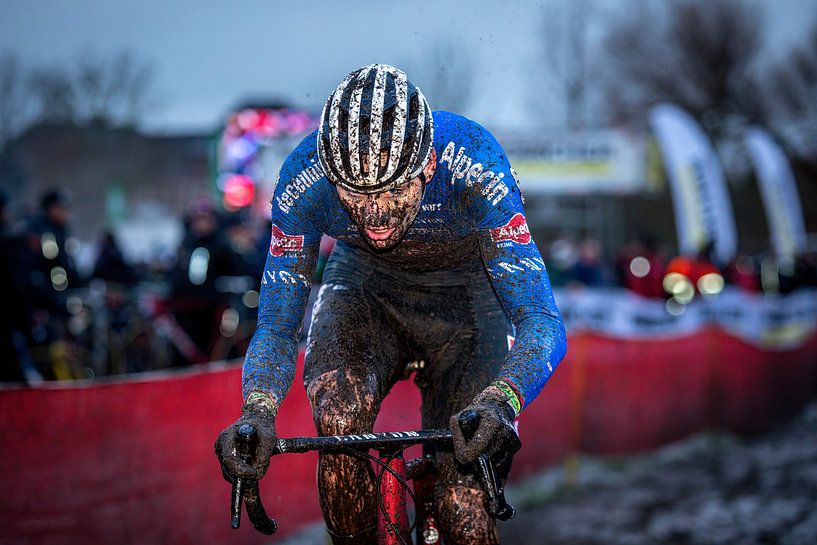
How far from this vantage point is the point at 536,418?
766cm

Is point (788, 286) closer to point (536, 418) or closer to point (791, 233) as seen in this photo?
point (791, 233)

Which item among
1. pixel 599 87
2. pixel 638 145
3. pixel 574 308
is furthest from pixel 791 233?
pixel 599 87

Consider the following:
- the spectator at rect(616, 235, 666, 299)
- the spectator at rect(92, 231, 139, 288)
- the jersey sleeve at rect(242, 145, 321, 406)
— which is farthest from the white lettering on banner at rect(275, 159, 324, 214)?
the spectator at rect(616, 235, 666, 299)

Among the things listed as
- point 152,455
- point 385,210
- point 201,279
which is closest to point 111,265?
point 201,279

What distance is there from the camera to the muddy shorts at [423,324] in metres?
3.28

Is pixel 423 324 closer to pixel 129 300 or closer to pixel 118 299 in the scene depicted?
pixel 118 299

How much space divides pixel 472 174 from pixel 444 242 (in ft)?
1.04

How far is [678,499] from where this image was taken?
745 cm

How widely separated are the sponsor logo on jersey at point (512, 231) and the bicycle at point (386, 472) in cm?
70

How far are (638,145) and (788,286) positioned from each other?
5.39 metres

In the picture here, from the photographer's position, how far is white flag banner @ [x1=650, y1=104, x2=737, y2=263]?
674 inches

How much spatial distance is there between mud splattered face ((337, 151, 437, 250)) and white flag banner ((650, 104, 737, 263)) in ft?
48.9

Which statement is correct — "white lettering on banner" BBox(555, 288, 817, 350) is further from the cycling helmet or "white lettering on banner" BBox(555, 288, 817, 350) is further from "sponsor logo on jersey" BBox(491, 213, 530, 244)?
the cycling helmet

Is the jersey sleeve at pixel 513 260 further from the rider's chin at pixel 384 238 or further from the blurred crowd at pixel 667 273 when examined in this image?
the blurred crowd at pixel 667 273
